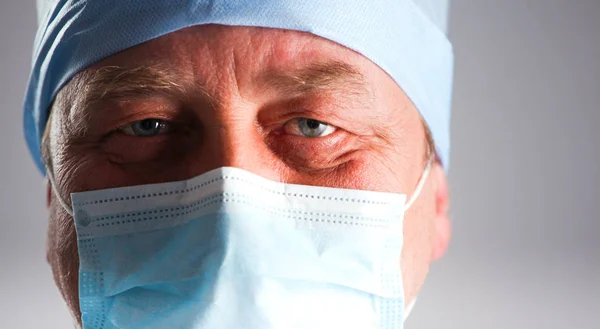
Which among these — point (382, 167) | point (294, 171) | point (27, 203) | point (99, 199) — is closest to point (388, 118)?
point (382, 167)

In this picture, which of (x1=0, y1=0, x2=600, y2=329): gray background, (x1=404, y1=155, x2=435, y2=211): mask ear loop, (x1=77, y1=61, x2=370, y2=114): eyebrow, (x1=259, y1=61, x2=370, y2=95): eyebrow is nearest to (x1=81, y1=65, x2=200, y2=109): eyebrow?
(x1=77, y1=61, x2=370, y2=114): eyebrow

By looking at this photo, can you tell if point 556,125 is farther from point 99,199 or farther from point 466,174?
point 99,199

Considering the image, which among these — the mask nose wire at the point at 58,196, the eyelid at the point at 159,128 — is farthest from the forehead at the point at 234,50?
the mask nose wire at the point at 58,196

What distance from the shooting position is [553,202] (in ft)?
10.6

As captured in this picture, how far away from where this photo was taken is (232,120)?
72.9 inches

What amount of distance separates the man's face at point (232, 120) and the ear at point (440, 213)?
0.23m

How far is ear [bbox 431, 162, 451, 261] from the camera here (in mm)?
2350

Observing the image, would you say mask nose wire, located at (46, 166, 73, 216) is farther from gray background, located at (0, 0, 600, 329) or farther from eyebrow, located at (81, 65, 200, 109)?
gray background, located at (0, 0, 600, 329)

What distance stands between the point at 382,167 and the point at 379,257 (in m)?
0.21

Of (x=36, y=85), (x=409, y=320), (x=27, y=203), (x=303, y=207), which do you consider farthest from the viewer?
(x=27, y=203)

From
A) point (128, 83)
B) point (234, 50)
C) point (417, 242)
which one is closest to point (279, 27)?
point (234, 50)

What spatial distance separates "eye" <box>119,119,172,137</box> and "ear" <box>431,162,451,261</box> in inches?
28.3

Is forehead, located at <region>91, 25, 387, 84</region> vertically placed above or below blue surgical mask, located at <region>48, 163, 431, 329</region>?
above

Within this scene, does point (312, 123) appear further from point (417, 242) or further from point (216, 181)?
point (417, 242)
